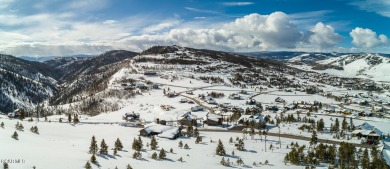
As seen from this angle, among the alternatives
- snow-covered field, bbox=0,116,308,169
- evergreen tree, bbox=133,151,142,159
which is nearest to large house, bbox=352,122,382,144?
snow-covered field, bbox=0,116,308,169

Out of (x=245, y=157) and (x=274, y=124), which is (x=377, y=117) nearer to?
(x=274, y=124)

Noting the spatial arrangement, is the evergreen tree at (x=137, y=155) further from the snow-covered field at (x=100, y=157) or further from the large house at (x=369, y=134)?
the large house at (x=369, y=134)

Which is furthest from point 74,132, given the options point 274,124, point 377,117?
point 377,117

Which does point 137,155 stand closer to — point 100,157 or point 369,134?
point 100,157

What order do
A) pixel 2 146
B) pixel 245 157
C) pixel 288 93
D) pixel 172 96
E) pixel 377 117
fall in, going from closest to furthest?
pixel 2 146 < pixel 245 157 < pixel 377 117 < pixel 172 96 < pixel 288 93

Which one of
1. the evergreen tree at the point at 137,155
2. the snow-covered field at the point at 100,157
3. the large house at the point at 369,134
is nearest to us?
the snow-covered field at the point at 100,157

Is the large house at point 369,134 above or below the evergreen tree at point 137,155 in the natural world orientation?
below

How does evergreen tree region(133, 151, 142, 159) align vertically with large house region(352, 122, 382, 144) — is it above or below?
above

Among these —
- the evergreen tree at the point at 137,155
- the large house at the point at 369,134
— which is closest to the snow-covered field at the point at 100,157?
the evergreen tree at the point at 137,155

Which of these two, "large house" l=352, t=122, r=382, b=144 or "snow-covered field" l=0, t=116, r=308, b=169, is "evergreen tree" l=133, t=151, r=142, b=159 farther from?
"large house" l=352, t=122, r=382, b=144

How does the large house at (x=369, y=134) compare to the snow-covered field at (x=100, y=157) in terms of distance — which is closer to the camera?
the snow-covered field at (x=100, y=157)

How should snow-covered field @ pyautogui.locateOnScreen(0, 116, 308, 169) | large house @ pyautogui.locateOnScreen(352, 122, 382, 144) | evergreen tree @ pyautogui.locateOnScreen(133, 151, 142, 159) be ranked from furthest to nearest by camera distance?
large house @ pyautogui.locateOnScreen(352, 122, 382, 144) → evergreen tree @ pyautogui.locateOnScreen(133, 151, 142, 159) → snow-covered field @ pyautogui.locateOnScreen(0, 116, 308, 169)
